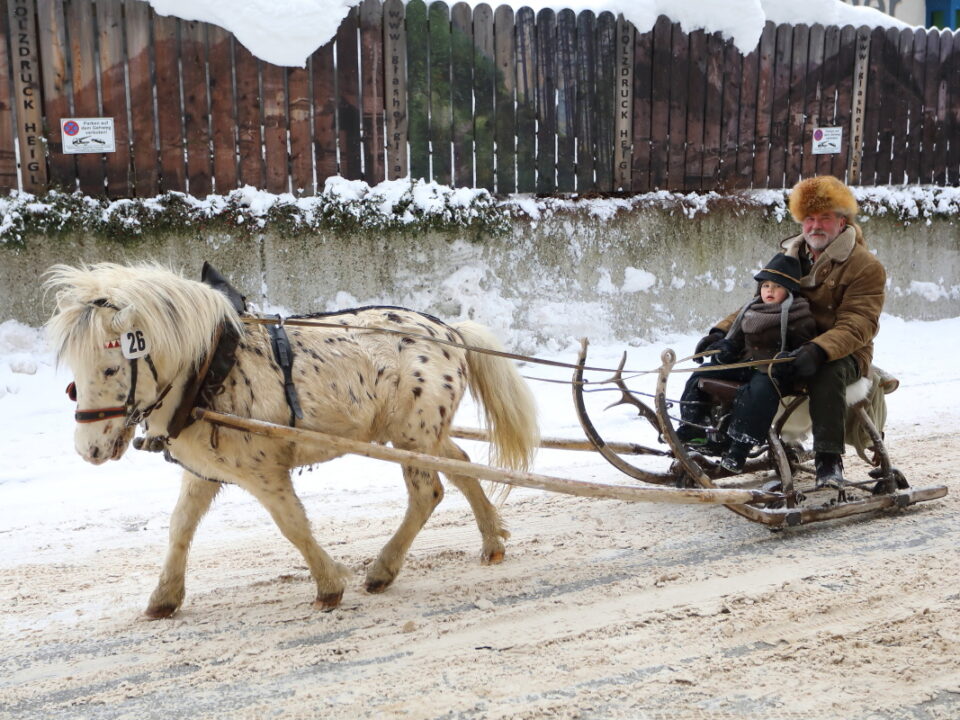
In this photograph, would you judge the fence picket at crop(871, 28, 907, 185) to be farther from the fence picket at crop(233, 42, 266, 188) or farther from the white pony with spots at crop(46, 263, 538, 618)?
the white pony with spots at crop(46, 263, 538, 618)

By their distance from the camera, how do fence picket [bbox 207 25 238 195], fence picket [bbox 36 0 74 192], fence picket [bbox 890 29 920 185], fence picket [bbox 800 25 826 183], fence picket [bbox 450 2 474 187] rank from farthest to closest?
fence picket [bbox 890 29 920 185], fence picket [bbox 800 25 826 183], fence picket [bbox 450 2 474 187], fence picket [bbox 207 25 238 195], fence picket [bbox 36 0 74 192]

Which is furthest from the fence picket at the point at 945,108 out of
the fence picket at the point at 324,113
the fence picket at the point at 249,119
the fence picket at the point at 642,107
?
the fence picket at the point at 249,119

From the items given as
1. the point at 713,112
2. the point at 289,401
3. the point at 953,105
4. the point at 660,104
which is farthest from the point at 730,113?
the point at 289,401

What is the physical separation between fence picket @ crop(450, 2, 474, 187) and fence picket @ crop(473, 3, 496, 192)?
55 mm

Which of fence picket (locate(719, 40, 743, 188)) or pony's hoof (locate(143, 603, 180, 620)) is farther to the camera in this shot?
fence picket (locate(719, 40, 743, 188))

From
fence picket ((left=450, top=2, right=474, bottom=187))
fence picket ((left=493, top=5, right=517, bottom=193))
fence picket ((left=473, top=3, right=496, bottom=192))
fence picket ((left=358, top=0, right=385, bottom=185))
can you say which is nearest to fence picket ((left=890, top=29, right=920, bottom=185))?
fence picket ((left=493, top=5, right=517, bottom=193))

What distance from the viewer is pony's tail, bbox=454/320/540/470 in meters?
4.34

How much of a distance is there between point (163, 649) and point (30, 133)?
16.4ft

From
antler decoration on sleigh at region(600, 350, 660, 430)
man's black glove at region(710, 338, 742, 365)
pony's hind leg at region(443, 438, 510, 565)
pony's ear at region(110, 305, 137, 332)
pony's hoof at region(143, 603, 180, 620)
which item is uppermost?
pony's ear at region(110, 305, 137, 332)

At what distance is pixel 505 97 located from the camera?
27.2ft

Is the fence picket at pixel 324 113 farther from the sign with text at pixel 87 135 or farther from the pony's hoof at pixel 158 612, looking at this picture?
the pony's hoof at pixel 158 612

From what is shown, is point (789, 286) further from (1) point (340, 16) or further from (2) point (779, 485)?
(1) point (340, 16)

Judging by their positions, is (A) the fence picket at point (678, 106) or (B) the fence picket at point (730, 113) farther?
(B) the fence picket at point (730, 113)

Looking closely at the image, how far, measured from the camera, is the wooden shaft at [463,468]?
134 inches
